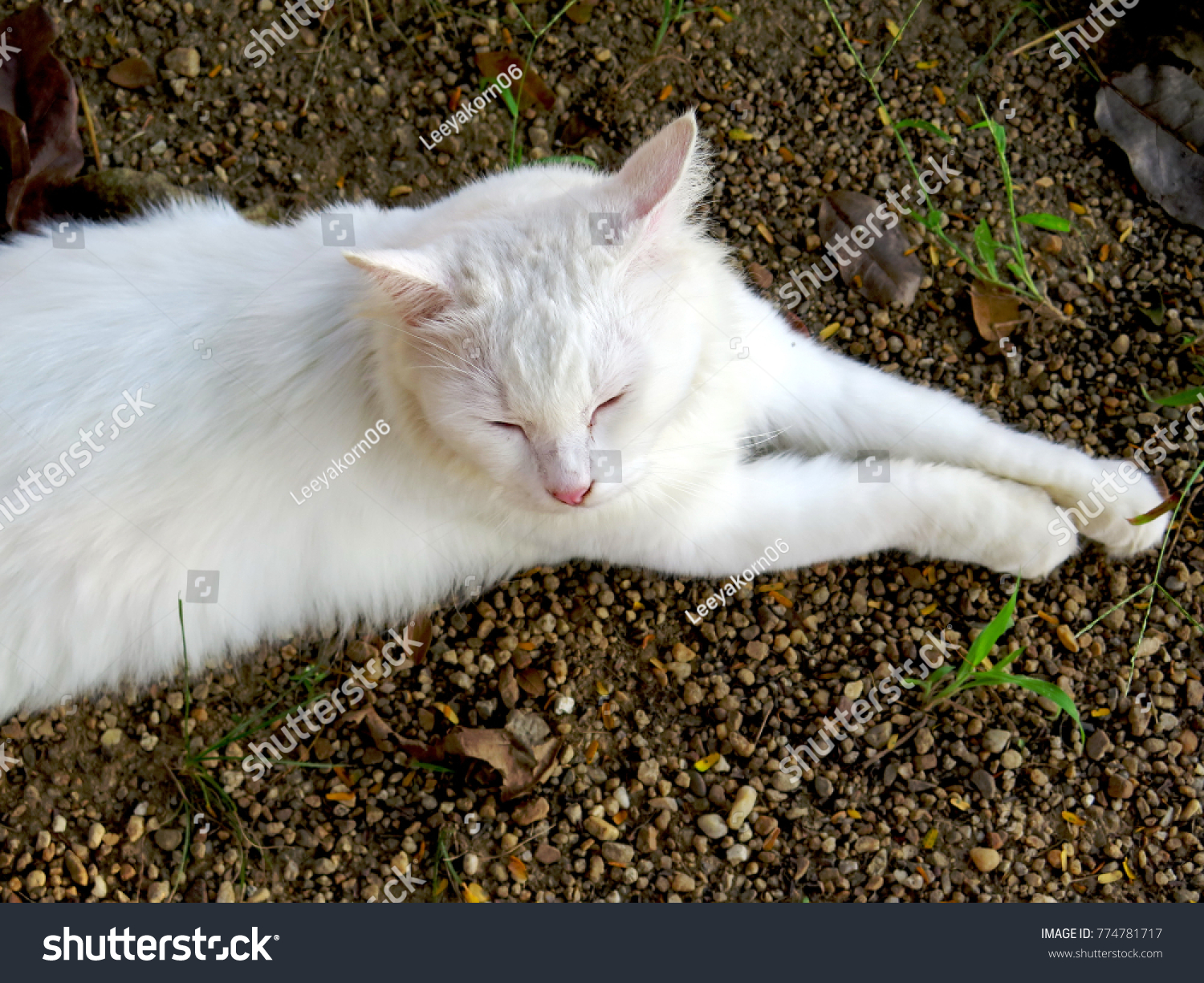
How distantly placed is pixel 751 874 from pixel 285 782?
1.27 metres

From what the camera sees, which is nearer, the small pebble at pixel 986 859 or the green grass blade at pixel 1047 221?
the small pebble at pixel 986 859

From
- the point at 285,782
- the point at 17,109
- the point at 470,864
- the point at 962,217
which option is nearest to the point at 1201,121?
the point at 962,217

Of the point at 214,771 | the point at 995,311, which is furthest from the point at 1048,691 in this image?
the point at 214,771

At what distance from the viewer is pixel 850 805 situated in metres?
2.47

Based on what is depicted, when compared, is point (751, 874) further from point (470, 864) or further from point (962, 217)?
point (962, 217)

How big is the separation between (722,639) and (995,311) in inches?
51.9

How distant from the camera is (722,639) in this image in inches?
103

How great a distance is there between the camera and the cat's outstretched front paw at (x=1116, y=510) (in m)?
2.54

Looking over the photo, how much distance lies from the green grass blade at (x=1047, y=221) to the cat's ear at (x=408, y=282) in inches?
77.7

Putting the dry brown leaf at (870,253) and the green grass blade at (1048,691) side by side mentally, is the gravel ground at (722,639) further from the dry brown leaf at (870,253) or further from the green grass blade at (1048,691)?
the green grass blade at (1048,691)

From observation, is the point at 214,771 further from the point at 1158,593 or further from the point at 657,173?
the point at 1158,593

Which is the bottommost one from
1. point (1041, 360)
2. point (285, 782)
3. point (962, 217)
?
point (285, 782)

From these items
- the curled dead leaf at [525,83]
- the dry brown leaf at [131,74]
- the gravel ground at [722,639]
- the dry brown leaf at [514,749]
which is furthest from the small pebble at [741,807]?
the dry brown leaf at [131,74]


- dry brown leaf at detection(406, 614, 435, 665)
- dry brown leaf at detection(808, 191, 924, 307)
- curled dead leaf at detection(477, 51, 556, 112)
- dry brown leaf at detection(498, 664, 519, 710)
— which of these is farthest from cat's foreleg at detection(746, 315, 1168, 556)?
curled dead leaf at detection(477, 51, 556, 112)
